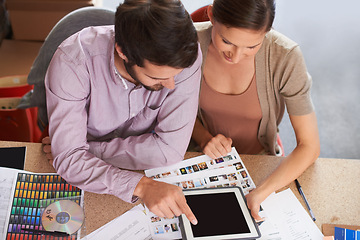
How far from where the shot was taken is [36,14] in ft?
8.71

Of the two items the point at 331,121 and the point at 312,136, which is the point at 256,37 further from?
the point at 331,121

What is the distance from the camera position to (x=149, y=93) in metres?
1.38

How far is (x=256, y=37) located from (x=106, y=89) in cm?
48

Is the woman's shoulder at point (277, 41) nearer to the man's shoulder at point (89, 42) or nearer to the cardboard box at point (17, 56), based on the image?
the man's shoulder at point (89, 42)

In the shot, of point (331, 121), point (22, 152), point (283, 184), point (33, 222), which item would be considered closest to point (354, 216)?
point (283, 184)

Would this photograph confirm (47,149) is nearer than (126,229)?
No

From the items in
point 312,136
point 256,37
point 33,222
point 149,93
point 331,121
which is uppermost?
point 256,37

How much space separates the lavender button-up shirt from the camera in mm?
1277

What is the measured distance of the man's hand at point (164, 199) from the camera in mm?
1234

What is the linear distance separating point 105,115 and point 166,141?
216 mm

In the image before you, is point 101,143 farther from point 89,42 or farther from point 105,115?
point 89,42

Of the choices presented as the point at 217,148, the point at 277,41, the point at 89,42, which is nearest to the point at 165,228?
the point at 217,148

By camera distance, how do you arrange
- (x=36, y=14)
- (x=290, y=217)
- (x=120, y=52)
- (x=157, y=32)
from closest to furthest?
(x=157, y=32), (x=120, y=52), (x=290, y=217), (x=36, y=14)

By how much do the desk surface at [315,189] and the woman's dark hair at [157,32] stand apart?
0.45 metres
